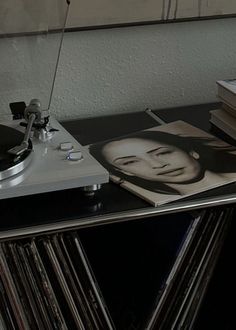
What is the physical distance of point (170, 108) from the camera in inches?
62.5

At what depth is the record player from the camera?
1.10 metres

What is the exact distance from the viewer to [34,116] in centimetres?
125

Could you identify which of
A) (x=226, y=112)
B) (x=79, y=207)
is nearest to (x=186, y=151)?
(x=226, y=112)

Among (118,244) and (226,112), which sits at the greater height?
(226,112)

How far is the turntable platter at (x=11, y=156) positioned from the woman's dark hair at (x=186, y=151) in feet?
0.52

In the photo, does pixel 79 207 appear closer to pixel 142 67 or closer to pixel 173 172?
pixel 173 172

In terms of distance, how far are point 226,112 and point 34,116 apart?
1.39 ft

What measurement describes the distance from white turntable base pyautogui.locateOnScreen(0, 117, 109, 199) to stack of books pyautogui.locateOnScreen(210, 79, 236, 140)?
0.34 m

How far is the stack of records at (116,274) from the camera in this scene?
3.70 feet

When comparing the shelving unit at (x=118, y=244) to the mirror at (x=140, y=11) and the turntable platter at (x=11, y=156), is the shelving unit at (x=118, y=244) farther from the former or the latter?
the mirror at (x=140, y=11)

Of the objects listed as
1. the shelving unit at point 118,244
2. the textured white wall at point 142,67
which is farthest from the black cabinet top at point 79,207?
the textured white wall at point 142,67

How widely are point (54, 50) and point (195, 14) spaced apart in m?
0.37

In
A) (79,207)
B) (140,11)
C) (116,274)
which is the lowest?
(116,274)

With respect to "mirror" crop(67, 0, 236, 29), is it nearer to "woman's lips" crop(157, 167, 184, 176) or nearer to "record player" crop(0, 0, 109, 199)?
"record player" crop(0, 0, 109, 199)
